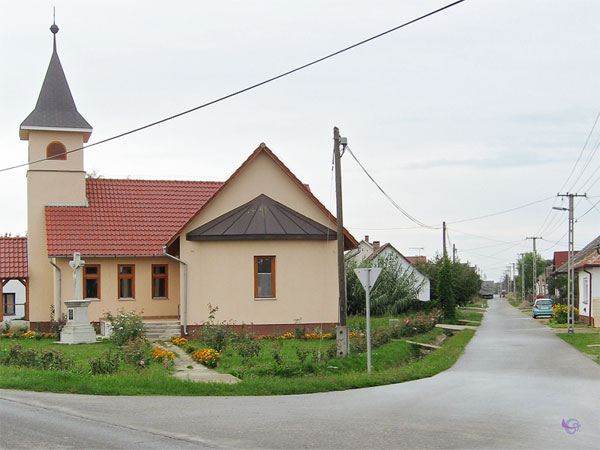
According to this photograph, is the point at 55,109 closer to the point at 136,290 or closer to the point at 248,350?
the point at 136,290

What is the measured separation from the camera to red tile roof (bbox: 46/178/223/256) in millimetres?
30297

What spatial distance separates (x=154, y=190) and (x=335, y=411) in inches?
960

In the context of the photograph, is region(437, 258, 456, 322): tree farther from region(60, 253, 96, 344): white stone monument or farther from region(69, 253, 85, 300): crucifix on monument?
region(60, 253, 96, 344): white stone monument

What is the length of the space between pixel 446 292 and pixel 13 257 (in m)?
26.2

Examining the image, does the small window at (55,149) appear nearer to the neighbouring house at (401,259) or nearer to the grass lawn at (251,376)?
Answer: the grass lawn at (251,376)

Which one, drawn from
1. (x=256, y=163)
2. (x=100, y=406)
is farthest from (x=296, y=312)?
(x=100, y=406)

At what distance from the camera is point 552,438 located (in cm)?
941

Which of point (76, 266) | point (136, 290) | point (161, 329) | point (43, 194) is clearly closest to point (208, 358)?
point (161, 329)

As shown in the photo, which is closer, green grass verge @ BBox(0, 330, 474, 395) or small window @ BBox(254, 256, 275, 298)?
green grass verge @ BBox(0, 330, 474, 395)

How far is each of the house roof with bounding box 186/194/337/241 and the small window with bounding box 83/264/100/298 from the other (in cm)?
598

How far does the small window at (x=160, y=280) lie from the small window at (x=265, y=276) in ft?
19.7

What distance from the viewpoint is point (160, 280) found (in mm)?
31688

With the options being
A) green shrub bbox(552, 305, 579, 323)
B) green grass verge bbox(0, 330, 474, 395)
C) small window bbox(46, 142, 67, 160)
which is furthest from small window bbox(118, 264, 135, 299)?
green shrub bbox(552, 305, 579, 323)

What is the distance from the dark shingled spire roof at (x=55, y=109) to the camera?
31203 mm
